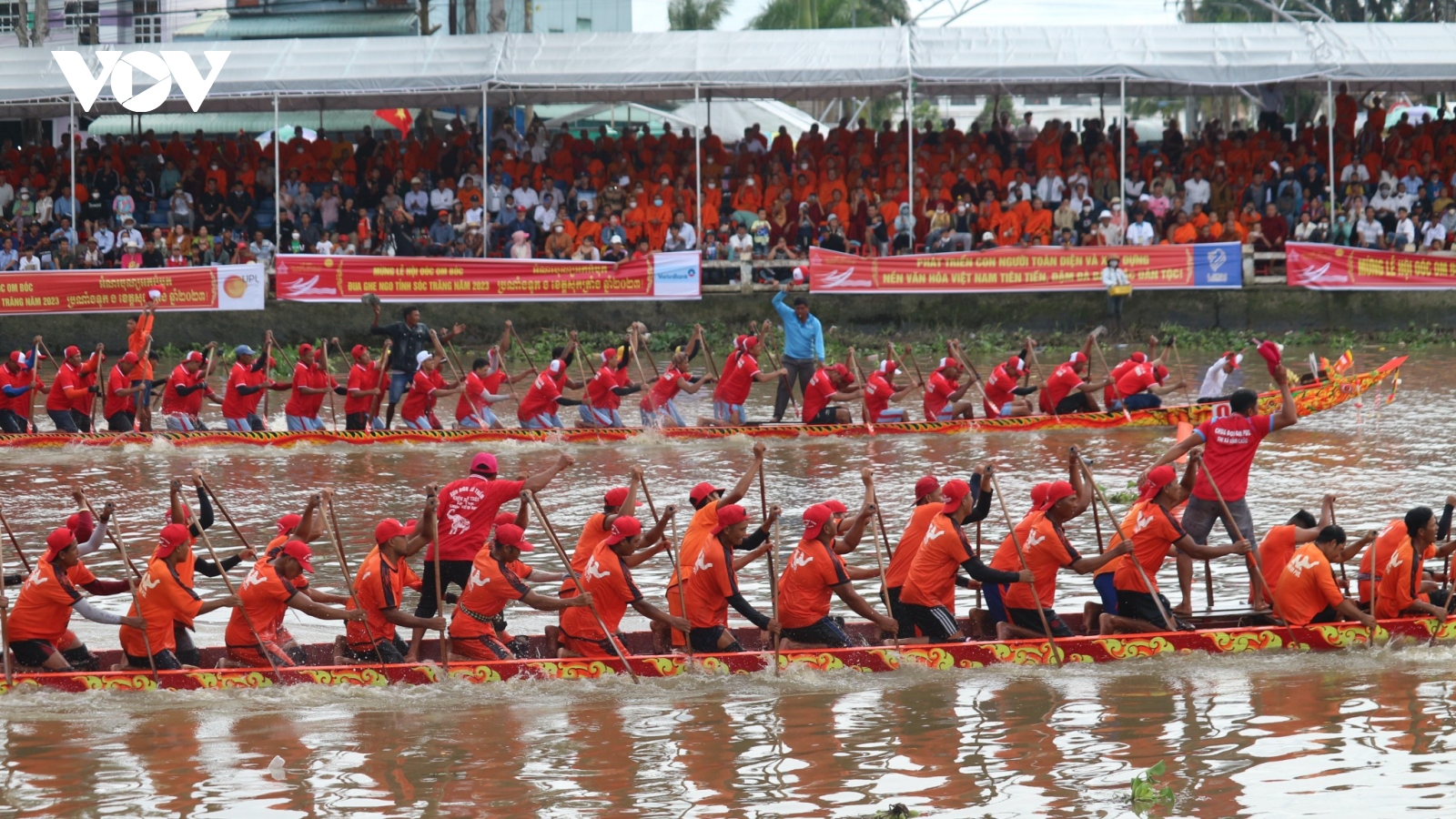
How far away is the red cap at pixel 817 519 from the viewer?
33.0 feet

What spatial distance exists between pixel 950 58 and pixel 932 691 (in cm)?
1802

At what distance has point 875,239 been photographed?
25844 millimetres

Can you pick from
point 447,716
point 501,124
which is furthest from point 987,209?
point 447,716

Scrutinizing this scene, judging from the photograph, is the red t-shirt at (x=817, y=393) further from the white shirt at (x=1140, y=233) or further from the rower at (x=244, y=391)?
the white shirt at (x=1140, y=233)

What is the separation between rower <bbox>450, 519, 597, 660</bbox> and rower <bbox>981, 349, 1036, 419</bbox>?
904 centimetres

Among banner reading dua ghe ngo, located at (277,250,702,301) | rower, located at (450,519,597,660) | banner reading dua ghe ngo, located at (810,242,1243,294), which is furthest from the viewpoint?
banner reading dua ghe ngo, located at (277,250,702,301)

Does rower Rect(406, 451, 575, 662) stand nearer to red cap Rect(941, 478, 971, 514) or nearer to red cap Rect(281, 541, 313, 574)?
red cap Rect(281, 541, 313, 574)

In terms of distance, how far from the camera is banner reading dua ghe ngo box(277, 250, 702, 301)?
25469mm

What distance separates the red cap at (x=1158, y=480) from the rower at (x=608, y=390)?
8.65 meters

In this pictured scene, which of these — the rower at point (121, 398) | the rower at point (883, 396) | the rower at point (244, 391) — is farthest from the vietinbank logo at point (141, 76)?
the rower at point (883, 396)

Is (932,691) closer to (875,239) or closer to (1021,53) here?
(875,239)

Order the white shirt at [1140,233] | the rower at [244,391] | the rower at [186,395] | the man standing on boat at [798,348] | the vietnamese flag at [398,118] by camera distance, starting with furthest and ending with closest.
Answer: the vietnamese flag at [398,118], the white shirt at [1140,233], the man standing on boat at [798,348], the rower at [244,391], the rower at [186,395]

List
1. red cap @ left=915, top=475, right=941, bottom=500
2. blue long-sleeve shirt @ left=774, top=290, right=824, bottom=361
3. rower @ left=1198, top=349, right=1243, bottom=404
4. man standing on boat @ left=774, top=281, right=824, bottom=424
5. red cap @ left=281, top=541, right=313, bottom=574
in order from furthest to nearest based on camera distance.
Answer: blue long-sleeve shirt @ left=774, top=290, right=824, bottom=361 < man standing on boat @ left=774, top=281, right=824, bottom=424 < rower @ left=1198, top=349, right=1243, bottom=404 < red cap @ left=915, top=475, right=941, bottom=500 < red cap @ left=281, top=541, right=313, bottom=574

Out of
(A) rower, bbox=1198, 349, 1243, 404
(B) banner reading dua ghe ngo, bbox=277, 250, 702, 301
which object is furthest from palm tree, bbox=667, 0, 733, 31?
(A) rower, bbox=1198, 349, 1243, 404
